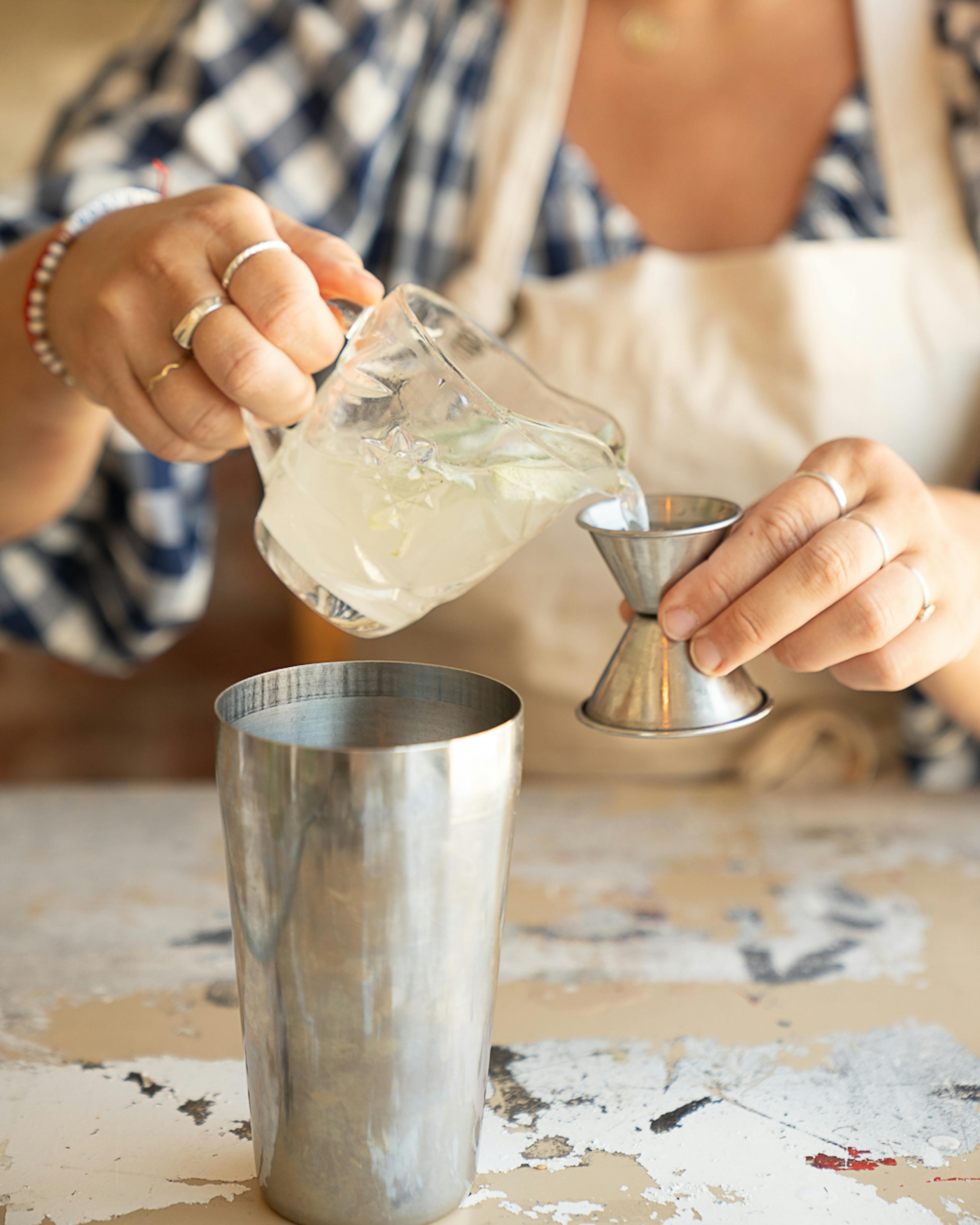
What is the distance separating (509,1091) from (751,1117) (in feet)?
0.36

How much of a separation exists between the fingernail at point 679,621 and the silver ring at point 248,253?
0.27 meters

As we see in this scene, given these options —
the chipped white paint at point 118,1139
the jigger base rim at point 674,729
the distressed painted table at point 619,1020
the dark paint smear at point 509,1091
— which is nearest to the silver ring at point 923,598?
the jigger base rim at point 674,729

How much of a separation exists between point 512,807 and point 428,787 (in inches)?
2.1

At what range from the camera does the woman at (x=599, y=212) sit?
0.99 m

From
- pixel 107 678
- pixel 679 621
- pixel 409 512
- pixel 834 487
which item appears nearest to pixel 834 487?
pixel 834 487

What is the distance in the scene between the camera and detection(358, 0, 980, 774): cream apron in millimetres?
994

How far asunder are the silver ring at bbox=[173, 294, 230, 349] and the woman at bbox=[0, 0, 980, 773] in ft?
0.92

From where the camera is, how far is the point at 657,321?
3.34 feet

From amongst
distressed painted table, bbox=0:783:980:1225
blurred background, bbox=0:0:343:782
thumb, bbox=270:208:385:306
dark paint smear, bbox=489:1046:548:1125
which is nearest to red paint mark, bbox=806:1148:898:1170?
distressed painted table, bbox=0:783:980:1225

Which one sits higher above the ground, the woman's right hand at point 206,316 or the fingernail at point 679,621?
the woman's right hand at point 206,316

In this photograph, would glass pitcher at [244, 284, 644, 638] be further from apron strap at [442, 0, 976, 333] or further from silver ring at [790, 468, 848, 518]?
apron strap at [442, 0, 976, 333]

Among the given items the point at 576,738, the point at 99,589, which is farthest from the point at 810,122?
the point at 99,589

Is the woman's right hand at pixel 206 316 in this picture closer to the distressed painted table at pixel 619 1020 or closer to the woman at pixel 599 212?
the woman at pixel 599 212

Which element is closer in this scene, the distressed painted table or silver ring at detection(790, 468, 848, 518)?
the distressed painted table
